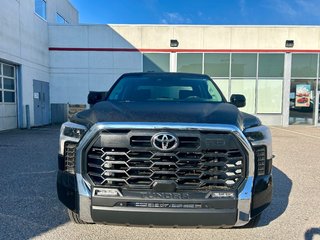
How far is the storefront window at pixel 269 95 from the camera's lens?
16391 mm

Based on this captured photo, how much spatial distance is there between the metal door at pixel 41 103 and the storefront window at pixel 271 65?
12360mm

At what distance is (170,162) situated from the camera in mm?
2480

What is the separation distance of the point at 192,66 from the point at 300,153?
30.9ft

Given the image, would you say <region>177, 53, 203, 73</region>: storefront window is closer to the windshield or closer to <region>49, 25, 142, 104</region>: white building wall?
<region>49, 25, 142, 104</region>: white building wall

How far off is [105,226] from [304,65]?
54.2 feet

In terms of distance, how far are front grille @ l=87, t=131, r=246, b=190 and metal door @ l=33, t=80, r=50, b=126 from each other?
13779mm

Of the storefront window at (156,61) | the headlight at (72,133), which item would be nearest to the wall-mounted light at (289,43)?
the storefront window at (156,61)

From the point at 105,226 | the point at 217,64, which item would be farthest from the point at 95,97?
the point at 217,64

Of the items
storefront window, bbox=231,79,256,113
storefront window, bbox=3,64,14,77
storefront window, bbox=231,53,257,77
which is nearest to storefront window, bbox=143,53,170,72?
storefront window, bbox=231,53,257,77

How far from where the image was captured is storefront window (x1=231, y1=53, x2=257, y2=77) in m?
16.3

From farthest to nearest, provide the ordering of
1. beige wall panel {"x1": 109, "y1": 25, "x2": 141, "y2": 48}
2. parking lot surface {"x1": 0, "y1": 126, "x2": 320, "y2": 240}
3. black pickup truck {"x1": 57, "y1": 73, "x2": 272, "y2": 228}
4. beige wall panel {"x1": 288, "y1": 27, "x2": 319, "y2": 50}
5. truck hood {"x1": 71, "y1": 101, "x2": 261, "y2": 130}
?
beige wall panel {"x1": 288, "y1": 27, "x2": 319, "y2": 50} → beige wall panel {"x1": 109, "y1": 25, "x2": 141, "y2": 48} → parking lot surface {"x1": 0, "y1": 126, "x2": 320, "y2": 240} → truck hood {"x1": 71, "y1": 101, "x2": 261, "y2": 130} → black pickup truck {"x1": 57, "y1": 73, "x2": 272, "y2": 228}

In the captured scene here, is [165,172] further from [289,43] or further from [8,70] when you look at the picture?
[289,43]

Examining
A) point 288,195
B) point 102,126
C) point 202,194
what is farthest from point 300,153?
point 102,126

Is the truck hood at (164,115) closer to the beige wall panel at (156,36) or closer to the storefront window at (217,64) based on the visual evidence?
the beige wall panel at (156,36)
